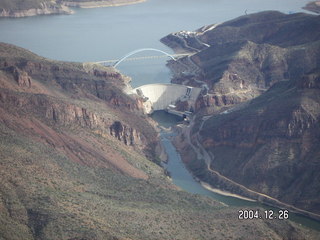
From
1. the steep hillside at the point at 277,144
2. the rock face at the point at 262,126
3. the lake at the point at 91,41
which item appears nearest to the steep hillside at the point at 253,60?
the rock face at the point at 262,126

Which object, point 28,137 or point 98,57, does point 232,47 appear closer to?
point 98,57

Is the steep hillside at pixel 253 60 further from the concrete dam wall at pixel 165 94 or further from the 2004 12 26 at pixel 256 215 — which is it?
the 2004 12 26 at pixel 256 215

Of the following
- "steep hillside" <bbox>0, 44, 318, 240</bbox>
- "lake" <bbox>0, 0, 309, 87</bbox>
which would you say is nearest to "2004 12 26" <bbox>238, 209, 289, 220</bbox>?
"steep hillside" <bbox>0, 44, 318, 240</bbox>

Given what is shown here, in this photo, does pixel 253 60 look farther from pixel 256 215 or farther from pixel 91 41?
pixel 256 215

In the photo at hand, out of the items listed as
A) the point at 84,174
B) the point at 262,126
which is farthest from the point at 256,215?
the point at 262,126

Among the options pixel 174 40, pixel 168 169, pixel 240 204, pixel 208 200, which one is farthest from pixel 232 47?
pixel 208 200

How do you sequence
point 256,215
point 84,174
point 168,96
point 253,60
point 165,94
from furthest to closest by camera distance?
point 253,60 < point 165,94 < point 168,96 < point 84,174 < point 256,215

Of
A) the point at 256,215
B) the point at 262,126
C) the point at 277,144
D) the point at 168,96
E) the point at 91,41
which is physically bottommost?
the point at 91,41
